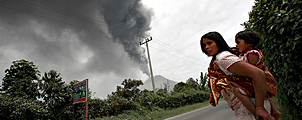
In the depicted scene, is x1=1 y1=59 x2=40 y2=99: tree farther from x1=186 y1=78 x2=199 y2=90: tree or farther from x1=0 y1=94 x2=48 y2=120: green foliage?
x1=186 y1=78 x2=199 y2=90: tree

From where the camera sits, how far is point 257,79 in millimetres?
1147

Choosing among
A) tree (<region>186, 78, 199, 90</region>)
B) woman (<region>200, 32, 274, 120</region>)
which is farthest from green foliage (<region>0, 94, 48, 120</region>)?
tree (<region>186, 78, 199, 90</region>)

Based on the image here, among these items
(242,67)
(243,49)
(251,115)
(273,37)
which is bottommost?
(251,115)

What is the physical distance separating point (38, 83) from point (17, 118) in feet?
7.04

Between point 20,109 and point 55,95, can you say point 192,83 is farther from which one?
point 20,109

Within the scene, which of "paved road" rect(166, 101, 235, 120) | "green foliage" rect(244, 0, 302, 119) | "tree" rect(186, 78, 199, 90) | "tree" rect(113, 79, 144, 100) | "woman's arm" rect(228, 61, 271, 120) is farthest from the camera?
"tree" rect(186, 78, 199, 90)

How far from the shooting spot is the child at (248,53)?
1.21 metres

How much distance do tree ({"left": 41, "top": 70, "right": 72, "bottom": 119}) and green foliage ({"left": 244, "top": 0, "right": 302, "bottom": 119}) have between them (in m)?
9.18

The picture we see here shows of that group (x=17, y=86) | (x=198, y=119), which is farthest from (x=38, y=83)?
(x=198, y=119)

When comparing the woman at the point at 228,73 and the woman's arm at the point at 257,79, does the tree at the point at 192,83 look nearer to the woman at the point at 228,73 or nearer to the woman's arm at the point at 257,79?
the woman at the point at 228,73

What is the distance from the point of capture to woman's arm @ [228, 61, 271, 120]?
115cm

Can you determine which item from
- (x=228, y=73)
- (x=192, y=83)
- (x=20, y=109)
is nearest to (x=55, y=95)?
(x=20, y=109)

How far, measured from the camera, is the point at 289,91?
2.86 meters

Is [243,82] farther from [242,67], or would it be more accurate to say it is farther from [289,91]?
[289,91]
